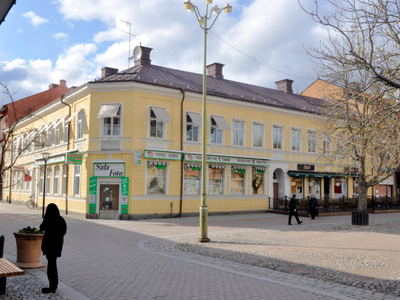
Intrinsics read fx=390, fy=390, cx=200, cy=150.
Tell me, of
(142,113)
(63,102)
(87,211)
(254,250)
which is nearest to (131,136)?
(142,113)

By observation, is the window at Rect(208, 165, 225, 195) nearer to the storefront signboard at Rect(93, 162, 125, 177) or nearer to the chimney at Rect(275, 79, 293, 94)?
the storefront signboard at Rect(93, 162, 125, 177)

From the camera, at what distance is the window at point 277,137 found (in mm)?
29500

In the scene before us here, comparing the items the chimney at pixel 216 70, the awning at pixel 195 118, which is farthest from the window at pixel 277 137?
the awning at pixel 195 118

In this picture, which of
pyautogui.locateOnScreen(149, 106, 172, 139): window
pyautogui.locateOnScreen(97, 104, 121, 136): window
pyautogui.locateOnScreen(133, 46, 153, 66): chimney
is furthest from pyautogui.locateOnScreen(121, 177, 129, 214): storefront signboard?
pyautogui.locateOnScreen(133, 46, 153, 66): chimney

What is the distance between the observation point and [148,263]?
9.61m

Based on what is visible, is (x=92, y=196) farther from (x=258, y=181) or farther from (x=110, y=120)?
(x=258, y=181)

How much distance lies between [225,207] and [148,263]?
1677 cm

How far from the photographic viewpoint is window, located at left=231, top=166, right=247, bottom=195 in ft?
88.2

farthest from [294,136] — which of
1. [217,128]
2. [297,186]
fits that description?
[217,128]

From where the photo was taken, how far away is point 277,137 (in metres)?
29.7

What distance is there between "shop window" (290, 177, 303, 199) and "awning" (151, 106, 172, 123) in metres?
12.1

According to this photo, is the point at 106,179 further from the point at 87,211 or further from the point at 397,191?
the point at 397,191

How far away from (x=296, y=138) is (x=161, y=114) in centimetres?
1261

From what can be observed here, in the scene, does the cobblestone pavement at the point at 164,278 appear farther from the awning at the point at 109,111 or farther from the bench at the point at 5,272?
the awning at the point at 109,111
